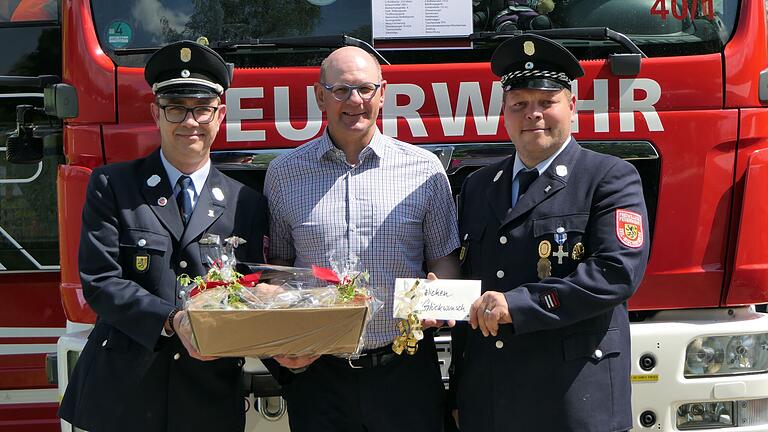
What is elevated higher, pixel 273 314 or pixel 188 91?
pixel 188 91

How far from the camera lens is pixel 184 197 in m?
2.98

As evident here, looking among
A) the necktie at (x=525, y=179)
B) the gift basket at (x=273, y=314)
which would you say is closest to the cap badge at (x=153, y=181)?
the gift basket at (x=273, y=314)

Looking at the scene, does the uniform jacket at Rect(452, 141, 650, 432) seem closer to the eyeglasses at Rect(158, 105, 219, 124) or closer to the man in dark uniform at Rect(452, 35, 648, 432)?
the man in dark uniform at Rect(452, 35, 648, 432)

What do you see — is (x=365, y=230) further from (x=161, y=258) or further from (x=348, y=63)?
(x=161, y=258)

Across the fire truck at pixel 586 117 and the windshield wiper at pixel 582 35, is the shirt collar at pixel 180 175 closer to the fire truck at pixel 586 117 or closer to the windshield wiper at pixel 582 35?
the fire truck at pixel 586 117

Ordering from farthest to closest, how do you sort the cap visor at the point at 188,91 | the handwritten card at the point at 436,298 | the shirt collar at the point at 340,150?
the shirt collar at the point at 340,150, the cap visor at the point at 188,91, the handwritten card at the point at 436,298

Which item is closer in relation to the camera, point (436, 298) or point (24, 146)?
point (436, 298)

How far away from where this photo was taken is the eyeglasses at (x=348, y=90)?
2.95m

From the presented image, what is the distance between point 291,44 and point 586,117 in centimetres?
114

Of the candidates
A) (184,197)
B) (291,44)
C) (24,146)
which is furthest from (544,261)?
(24,146)

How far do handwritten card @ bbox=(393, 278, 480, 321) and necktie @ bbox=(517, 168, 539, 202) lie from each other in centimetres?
34

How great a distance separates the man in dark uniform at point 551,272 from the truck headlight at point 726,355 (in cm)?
79

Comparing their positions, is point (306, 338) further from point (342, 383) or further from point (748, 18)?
point (748, 18)

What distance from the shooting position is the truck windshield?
3.62 meters
